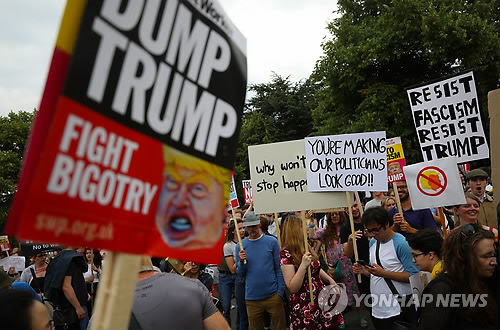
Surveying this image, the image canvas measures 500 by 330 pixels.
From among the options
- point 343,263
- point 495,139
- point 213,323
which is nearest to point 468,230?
point 495,139

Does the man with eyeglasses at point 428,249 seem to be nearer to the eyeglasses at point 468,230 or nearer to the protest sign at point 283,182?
the eyeglasses at point 468,230

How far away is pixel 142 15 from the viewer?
1.49 m


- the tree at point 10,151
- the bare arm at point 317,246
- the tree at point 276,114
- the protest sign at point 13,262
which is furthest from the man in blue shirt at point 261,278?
the tree at point 10,151

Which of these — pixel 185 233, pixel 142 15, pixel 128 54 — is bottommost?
pixel 185 233

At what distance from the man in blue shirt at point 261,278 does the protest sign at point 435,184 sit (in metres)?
1.85

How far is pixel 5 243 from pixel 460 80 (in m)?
15.6

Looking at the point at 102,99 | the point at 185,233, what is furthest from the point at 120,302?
the point at 102,99

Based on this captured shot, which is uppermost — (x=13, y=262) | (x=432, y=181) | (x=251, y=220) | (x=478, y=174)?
(x=478, y=174)

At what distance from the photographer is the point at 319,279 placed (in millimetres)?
5168

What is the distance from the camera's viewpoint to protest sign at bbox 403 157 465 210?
504 centimetres

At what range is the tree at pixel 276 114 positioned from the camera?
41.5 metres

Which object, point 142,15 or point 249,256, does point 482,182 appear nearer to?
point 249,256

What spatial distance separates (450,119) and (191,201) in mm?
4892

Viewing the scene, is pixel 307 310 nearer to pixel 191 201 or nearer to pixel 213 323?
pixel 213 323
